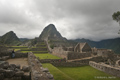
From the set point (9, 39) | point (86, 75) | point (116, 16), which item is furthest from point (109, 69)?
point (9, 39)

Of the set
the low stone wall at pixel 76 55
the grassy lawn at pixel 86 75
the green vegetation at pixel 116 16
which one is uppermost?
the green vegetation at pixel 116 16

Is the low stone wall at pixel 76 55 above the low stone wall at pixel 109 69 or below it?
above

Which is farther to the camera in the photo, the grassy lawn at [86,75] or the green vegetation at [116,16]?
the green vegetation at [116,16]

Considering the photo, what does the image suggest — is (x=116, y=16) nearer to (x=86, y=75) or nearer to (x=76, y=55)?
(x=76, y=55)

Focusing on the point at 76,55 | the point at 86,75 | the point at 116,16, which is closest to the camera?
the point at 86,75

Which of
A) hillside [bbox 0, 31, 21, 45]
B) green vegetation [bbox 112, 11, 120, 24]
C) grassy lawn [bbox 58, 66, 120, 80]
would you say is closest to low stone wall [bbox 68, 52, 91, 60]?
grassy lawn [bbox 58, 66, 120, 80]

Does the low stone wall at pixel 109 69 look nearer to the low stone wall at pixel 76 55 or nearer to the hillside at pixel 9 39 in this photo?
the low stone wall at pixel 76 55

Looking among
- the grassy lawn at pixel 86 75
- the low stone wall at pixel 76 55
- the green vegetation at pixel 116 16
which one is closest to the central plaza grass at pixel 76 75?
the grassy lawn at pixel 86 75

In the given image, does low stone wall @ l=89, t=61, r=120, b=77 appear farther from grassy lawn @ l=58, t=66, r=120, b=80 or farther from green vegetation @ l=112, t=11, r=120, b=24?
green vegetation @ l=112, t=11, r=120, b=24

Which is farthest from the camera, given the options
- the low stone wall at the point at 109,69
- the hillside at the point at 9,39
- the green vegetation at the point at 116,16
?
the hillside at the point at 9,39

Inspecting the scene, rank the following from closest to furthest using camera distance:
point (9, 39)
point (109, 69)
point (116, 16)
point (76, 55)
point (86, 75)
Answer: point (86, 75), point (109, 69), point (116, 16), point (76, 55), point (9, 39)

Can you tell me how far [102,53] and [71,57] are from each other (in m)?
10.3

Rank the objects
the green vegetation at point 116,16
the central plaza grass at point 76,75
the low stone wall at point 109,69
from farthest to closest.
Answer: the green vegetation at point 116,16, the low stone wall at point 109,69, the central plaza grass at point 76,75

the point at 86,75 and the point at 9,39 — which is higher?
the point at 9,39
